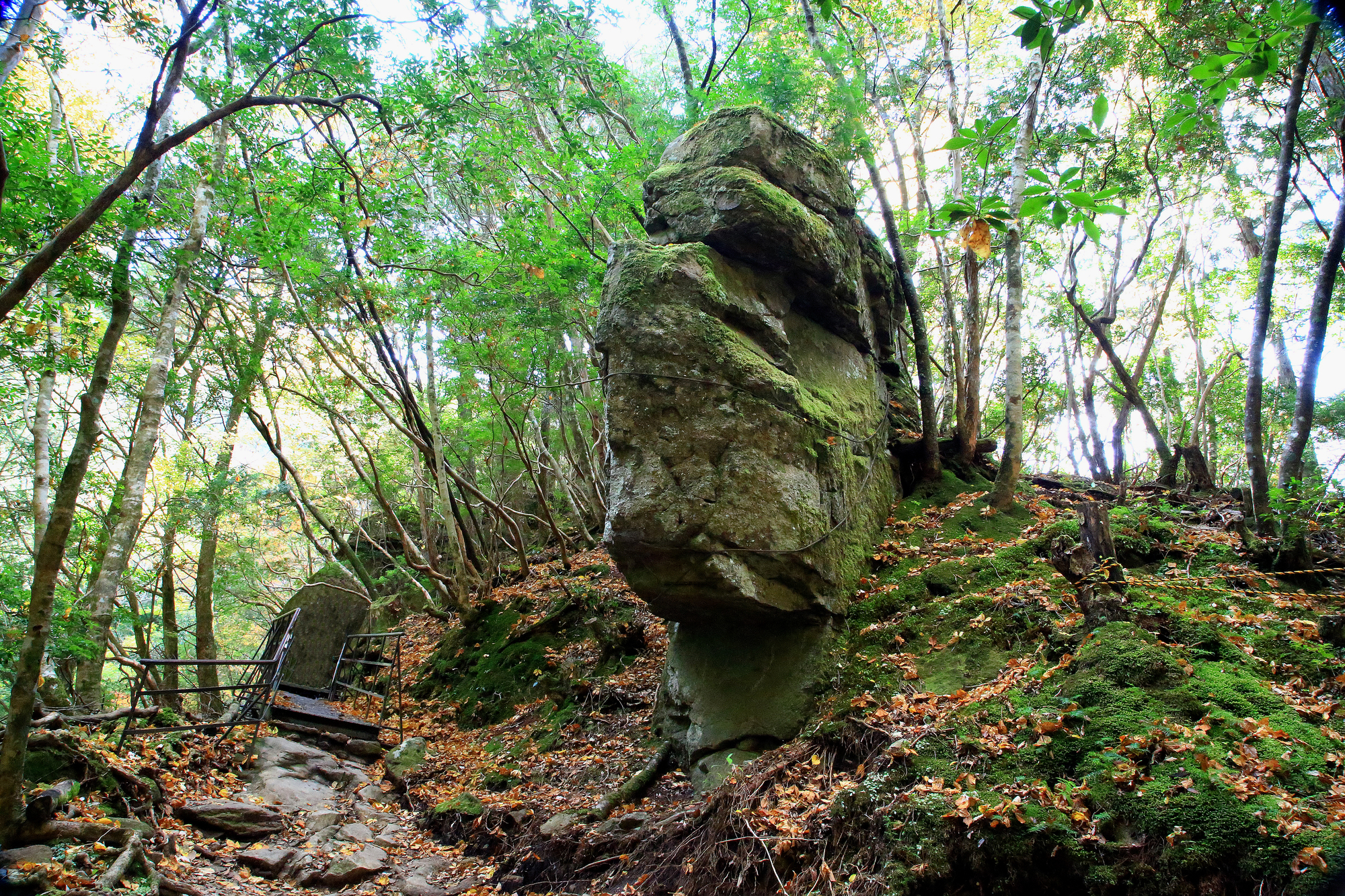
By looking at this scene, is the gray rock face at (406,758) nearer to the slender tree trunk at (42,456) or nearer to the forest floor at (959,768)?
the forest floor at (959,768)

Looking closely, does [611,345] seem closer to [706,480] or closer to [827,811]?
[706,480]

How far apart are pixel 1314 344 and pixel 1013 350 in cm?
236

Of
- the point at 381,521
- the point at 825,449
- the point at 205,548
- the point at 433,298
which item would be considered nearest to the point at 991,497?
the point at 825,449

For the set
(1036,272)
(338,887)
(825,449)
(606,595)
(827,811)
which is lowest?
(338,887)

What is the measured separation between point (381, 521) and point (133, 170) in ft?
51.6

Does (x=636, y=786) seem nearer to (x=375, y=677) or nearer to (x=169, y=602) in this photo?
(x=375, y=677)

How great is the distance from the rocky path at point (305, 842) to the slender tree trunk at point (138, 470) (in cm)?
236

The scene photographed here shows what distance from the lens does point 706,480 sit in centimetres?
555

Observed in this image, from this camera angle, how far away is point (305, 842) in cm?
534

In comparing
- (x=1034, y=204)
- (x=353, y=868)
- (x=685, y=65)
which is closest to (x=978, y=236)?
(x=1034, y=204)

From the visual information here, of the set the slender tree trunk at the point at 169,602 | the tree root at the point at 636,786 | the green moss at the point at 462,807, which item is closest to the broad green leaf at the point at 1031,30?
the tree root at the point at 636,786

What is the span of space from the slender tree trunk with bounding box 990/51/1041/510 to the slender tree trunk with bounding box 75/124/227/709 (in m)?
9.01

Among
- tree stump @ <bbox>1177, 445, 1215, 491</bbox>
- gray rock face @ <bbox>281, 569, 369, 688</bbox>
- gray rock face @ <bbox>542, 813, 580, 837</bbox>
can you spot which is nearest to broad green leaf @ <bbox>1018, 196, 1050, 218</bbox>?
gray rock face @ <bbox>542, 813, 580, 837</bbox>

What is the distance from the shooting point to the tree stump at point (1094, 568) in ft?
14.9
